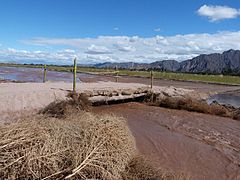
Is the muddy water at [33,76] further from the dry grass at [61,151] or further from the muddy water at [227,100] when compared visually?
the dry grass at [61,151]

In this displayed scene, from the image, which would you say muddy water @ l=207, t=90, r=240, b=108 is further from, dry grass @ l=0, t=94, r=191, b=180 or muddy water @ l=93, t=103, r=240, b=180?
dry grass @ l=0, t=94, r=191, b=180

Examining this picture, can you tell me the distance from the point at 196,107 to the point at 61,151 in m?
15.2

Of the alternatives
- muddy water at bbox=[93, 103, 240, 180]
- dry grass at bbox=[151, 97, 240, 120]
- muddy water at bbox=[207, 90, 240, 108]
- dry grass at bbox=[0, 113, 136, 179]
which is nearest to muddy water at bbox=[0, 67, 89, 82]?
muddy water at bbox=[207, 90, 240, 108]

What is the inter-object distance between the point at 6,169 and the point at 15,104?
7.87m

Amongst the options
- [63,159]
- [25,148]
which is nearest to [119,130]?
[63,159]

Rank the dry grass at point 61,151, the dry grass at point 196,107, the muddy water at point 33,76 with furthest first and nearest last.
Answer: the muddy water at point 33,76 → the dry grass at point 196,107 → the dry grass at point 61,151

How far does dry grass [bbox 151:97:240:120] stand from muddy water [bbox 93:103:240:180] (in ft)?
2.59

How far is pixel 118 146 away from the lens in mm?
5520

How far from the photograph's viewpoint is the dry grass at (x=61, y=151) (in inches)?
176

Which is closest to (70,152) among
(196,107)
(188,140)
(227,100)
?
(188,140)

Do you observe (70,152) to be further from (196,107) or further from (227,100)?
(227,100)

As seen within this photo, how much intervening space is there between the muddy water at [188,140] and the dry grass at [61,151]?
104 inches

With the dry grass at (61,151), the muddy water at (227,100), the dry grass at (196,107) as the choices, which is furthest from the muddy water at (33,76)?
the dry grass at (61,151)

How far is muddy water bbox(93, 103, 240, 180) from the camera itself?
8656mm
